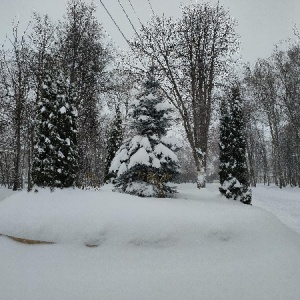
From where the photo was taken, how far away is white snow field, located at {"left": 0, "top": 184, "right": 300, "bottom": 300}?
12.3 ft

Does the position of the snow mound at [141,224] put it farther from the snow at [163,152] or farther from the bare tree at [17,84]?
the bare tree at [17,84]

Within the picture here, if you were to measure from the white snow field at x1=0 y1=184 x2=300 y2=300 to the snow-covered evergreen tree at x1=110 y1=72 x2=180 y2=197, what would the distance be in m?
1.42

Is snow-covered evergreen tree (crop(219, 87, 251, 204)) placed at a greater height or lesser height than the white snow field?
greater

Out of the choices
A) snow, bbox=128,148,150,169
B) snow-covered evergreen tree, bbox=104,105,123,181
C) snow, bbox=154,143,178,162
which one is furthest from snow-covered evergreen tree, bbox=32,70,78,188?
snow-covered evergreen tree, bbox=104,105,123,181

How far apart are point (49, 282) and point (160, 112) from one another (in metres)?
5.74

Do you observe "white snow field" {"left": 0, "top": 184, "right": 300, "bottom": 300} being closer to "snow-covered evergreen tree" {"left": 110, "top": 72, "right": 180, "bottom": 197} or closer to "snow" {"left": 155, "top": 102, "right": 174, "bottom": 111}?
"snow-covered evergreen tree" {"left": 110, "top": 72, "right": 180, "bottom": 197}

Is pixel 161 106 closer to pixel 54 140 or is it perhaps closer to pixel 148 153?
pixel 148 153

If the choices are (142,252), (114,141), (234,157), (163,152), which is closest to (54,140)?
(163,152)

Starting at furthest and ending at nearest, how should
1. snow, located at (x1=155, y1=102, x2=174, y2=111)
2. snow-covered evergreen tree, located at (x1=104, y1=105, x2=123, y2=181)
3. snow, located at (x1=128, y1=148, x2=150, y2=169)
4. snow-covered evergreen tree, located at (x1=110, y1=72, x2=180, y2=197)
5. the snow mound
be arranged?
1. snow-covered evergreen tree, located at (x1=104, y1=105, x2=123, y2=181)
2. snow, located at (x1=155, y1=102, x2=174, y2=111)
3. snow-covered evergreen tree, located at (x1=110, y1=72, x2=180, y2=197)
4. snow, located at (x1=128, y1=148, x2=150, y2=169)
5. the snow mound

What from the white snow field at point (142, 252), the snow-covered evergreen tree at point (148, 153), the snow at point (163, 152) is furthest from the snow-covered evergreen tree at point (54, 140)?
the snow at point (163, 152)

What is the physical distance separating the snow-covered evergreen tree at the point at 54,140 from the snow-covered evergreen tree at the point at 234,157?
5.75m

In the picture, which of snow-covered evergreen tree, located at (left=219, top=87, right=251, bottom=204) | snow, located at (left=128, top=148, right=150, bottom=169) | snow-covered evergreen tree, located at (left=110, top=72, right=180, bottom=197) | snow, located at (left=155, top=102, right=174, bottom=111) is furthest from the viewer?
snow-covered evergreen tree, located at (left=219, top=87, right=251, bottom=204)

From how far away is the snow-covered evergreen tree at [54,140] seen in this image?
7.04m

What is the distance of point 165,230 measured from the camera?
16.5 feet
